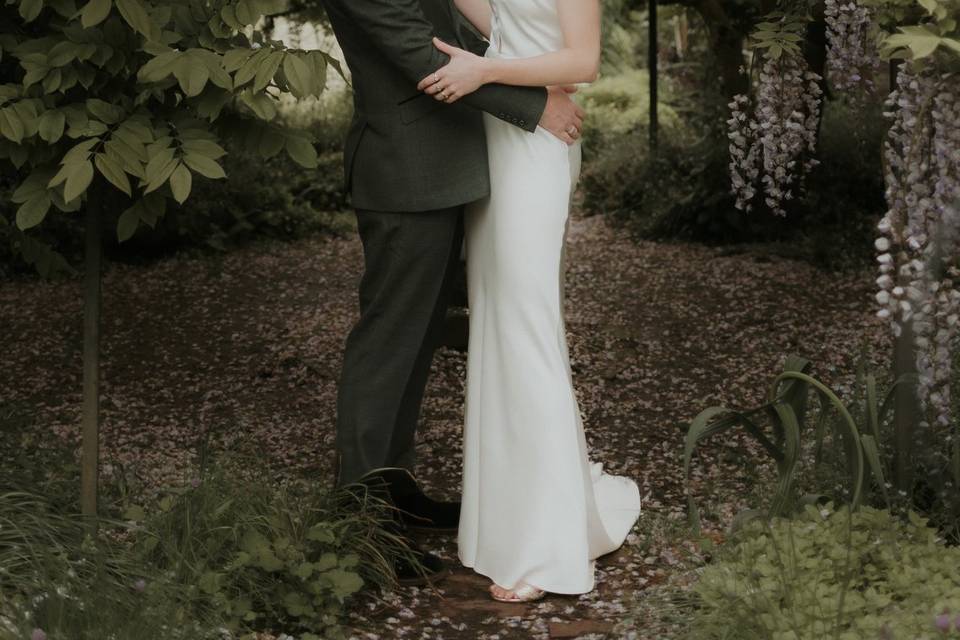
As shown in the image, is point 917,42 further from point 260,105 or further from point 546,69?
point 260,105

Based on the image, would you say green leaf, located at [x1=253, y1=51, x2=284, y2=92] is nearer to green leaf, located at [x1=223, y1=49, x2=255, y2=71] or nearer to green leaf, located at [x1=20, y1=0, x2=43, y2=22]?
green leaf, located at [x1=223, y1=49, x2=255, y2=71]

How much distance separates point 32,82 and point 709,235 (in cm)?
619

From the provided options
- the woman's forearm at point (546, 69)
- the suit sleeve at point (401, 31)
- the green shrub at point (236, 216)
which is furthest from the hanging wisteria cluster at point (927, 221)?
the green shrub at point (236, 216)

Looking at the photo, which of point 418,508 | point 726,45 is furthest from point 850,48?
point 726,45

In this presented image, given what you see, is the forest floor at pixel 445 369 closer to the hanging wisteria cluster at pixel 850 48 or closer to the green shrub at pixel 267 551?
the green shrub at pixel 267 551

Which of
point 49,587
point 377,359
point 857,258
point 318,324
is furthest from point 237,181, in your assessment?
point 49,587

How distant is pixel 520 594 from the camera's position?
10.3ft

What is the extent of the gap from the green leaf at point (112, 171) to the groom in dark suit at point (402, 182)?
0.65m

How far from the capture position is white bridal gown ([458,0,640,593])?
312 centimetres

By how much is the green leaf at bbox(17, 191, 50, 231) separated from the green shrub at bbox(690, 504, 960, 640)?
1.62m

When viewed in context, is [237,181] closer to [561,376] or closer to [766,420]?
[766,420]

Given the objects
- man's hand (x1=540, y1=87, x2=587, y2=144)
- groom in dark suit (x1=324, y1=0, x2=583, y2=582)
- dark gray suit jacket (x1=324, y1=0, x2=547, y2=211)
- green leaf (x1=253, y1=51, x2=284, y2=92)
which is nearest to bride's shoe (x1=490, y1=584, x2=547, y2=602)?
groom in dark suit (x1=324, y1=0, x2=583, y2=582)

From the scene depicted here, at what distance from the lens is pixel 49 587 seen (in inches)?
98.9

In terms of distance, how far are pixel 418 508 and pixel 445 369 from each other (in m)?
2.10
